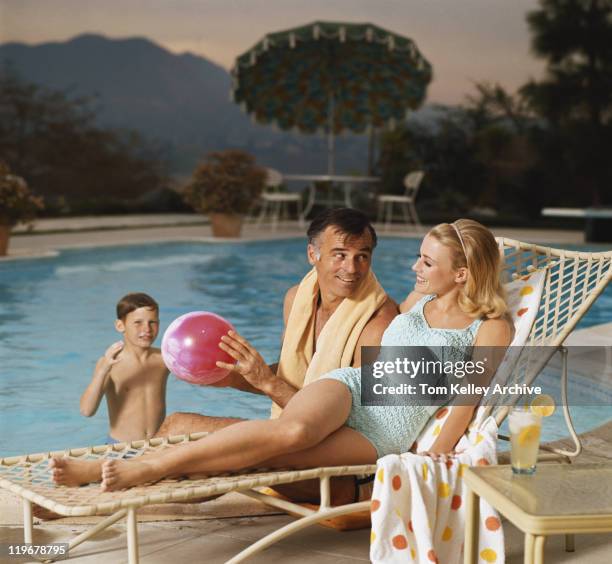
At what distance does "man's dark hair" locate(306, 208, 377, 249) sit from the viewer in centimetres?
246

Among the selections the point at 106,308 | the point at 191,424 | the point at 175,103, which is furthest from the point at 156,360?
the point at 175,103

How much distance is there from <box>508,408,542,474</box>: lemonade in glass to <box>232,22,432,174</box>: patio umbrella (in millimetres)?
11586

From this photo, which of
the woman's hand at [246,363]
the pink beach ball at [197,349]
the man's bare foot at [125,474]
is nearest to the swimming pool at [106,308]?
the pink beach ball at [197,349]

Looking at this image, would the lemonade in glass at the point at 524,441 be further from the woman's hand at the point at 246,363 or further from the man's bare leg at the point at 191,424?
the man's bare leg at the point at 191,424

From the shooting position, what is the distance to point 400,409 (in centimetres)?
232

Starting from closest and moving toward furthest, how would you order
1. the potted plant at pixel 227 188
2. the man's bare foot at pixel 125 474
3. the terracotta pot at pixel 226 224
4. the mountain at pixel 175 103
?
the man's bare foot at pixel 125 474 < the potted plant at pixel 227 188 < the terracotta pot at pixel 226 224 < the mountain at pixel 175 103

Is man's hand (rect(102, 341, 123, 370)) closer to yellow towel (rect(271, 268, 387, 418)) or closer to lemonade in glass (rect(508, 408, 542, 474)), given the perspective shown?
yellow towel (rect(271, 268, 387, 418))

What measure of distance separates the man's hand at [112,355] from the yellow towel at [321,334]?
2.00 feet

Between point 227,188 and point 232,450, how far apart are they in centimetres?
909

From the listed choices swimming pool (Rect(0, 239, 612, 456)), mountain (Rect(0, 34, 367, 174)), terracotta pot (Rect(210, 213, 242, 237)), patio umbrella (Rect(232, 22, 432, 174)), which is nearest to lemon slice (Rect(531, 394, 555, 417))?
swimming pool (Rect(0, 239, 612, 456))

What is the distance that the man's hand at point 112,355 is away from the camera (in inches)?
115

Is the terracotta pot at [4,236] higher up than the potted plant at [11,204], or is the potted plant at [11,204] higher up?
the potted plant at [11,204]

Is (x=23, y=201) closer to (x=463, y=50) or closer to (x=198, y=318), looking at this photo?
(x=198, y=318)

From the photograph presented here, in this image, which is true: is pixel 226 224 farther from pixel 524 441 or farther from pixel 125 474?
pixel 524 441
